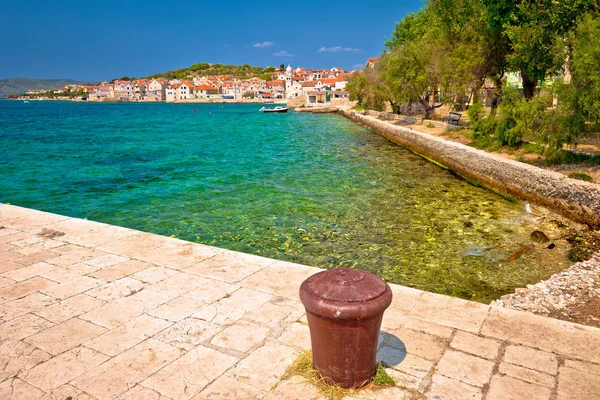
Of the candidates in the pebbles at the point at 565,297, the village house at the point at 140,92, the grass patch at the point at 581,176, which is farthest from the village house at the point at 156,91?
the pebbles at the point at 565,297

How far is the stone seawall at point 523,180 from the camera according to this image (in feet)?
35.9

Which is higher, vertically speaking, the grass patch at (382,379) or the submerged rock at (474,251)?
the grass patch at (382,379)

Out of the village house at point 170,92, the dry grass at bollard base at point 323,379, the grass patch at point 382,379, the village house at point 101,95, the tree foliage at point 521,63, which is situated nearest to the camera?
the dry grass at bollard base at point 323,379

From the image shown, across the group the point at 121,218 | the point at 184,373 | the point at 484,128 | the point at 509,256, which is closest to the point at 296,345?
the point at 184,373

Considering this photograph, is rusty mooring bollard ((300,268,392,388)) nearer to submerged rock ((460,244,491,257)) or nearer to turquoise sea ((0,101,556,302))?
turquoise sea ((0,101,556,302))

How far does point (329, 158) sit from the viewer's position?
23.5m

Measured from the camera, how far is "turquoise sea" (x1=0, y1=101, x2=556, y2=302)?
8617 mm

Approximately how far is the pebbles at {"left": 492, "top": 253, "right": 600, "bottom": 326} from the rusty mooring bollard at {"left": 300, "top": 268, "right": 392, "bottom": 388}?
3.35m

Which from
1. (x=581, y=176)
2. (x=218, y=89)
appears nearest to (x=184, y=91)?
(x=218, y=89)

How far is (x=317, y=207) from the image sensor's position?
13062 millimetres

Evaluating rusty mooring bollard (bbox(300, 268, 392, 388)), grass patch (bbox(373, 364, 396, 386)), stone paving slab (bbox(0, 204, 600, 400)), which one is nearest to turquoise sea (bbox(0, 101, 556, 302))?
stone paving slab (bbox(0, 204, 600, 400))

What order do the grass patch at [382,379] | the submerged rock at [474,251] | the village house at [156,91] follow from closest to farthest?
the grass patch at [382,379] < the submerged rock at [474,251] < the village house at [156,91]

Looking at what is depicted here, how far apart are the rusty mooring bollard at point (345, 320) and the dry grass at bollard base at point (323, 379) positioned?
5 cm

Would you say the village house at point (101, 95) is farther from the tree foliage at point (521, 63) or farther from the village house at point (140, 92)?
the tree foliage at point (521, 63)
